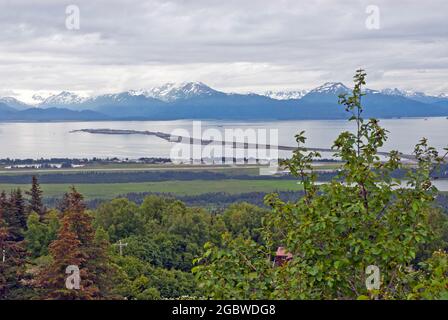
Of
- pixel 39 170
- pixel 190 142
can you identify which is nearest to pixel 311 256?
pixel 39 170

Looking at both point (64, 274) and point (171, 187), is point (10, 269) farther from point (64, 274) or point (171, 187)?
point (171, 187)

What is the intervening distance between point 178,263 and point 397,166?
22.9m

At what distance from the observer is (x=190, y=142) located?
377 feet

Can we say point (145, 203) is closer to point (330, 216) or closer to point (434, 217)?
point (434, 217)

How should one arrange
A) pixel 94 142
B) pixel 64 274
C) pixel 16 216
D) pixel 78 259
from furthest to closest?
pixel 94 142 → pixel 16 216 → pixel 78 259 → pixel 64 274

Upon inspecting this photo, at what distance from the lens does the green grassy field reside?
67.9 metres

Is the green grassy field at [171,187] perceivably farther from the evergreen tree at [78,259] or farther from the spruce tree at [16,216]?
the evergreen tree at [78,259]

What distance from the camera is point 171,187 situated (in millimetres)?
75125

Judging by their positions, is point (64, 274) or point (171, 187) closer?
point (64, 274)

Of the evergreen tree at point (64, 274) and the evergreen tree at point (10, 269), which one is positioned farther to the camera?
the evergreen tree at point (10, 269)

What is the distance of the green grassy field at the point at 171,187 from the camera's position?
6794 centimetres

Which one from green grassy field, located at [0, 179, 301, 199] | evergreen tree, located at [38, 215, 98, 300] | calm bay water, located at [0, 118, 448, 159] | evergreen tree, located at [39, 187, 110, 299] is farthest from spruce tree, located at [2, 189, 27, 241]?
calm bay water, located at [0, 118, 448, 159]

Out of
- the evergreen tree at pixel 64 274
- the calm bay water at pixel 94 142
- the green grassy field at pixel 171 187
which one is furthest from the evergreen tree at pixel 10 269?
the calm bay water at pixel 94 142

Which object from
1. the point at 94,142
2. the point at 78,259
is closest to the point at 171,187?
the point at 94,142
